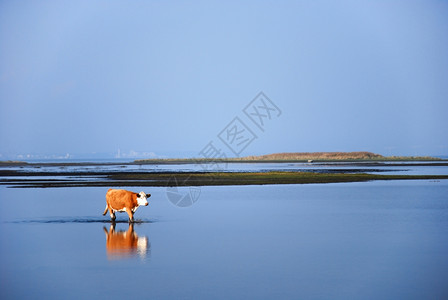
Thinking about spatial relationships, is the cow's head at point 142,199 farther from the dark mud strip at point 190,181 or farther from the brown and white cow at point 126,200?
the dark mud strip at point 190,181

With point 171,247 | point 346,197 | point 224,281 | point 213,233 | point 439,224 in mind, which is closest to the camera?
point 224,281

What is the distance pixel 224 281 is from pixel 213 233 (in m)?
6.15

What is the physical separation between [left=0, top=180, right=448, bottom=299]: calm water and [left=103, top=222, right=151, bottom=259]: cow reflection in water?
0.09 feet

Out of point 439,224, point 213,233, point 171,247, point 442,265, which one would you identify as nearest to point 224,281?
point 171,247

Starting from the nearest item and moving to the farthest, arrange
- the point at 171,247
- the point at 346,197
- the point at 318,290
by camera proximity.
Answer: the point at 318,290, the point at 171,247, the point at 346,197

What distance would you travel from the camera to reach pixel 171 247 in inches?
548

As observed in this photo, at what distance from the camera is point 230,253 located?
1310 cm

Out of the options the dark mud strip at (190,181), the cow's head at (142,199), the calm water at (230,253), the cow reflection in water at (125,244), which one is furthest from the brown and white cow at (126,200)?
the dark mud strip at (190,181)

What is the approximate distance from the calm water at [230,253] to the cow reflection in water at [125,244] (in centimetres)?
3

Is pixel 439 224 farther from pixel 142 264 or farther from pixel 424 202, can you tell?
pixel 142 264

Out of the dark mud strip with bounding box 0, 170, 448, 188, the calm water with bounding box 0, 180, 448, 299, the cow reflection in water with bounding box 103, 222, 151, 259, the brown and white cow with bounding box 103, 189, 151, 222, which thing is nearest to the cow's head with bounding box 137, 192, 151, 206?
the brown and white cow with bounding box 103, 189, 151, 222

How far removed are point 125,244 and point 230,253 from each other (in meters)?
3.11

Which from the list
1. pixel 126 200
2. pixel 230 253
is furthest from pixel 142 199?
pixel 230 253

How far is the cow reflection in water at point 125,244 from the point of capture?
13.1 meters
